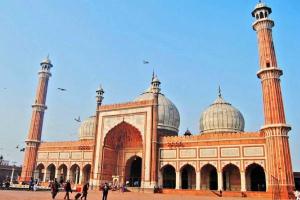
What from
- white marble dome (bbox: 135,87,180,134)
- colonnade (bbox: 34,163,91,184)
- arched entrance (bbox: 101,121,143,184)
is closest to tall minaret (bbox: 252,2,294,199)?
white marble dome (bbox: 135,87,180,134)

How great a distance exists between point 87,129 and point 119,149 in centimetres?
846

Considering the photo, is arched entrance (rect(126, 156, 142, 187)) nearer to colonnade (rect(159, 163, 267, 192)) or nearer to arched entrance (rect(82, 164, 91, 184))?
colonnade (rect(159, 163, 267, 192))

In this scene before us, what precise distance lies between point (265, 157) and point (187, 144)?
6.96 m

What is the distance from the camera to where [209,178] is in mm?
27875

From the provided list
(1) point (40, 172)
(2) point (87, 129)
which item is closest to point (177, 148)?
(2) point (87, 129)

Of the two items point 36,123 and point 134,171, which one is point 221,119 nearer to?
point 134,171

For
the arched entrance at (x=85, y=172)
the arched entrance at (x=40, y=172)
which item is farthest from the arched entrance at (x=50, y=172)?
the arched entrance at (x=85, y=172)

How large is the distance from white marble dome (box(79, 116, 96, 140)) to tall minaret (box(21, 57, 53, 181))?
530cm

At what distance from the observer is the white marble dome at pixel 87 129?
38.4m

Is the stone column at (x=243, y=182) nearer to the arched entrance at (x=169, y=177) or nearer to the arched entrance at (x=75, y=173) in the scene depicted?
the arched entrance at (x=169, y=177)

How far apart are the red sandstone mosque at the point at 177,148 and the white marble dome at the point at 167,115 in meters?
0.12

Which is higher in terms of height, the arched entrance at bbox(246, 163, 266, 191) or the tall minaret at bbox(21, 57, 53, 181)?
the tall minaret at bbox(21, 57, 53, 181)

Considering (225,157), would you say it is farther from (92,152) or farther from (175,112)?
(92,152)

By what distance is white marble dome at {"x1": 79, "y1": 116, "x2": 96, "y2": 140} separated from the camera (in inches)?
1513
